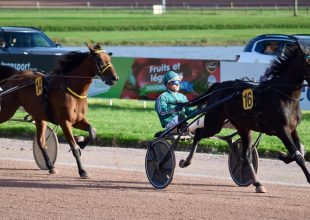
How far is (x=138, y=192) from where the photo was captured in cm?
1125

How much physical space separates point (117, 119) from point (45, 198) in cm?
828

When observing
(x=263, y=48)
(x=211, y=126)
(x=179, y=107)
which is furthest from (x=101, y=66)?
(x=263, y=48)

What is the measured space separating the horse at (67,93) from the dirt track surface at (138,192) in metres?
0.50

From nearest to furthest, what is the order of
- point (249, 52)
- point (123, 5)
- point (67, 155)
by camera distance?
point (67, 155) → point (249, 52) → point (123, 5)

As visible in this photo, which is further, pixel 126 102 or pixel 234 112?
pixel 126 102

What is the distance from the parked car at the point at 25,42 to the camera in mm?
28141

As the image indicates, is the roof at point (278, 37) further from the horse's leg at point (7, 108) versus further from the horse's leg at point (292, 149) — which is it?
the horse's leg at point (292, 149)

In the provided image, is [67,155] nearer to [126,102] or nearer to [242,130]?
[242,130]

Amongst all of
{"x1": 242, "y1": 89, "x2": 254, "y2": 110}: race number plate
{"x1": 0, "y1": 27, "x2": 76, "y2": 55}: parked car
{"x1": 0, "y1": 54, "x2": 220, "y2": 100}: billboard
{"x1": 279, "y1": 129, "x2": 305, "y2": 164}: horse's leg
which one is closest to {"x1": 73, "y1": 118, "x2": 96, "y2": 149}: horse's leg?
{"x1": 242, "y1": 89, "x2": 254, "y2": 110}: race number plate

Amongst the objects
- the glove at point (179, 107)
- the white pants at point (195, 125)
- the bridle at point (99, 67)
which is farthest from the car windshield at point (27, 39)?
the glove at point (179, 107)

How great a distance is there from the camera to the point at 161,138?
1176 centimetres

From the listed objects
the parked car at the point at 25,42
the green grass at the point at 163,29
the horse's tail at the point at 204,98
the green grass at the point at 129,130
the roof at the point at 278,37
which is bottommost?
the green grass at the point at 163,29

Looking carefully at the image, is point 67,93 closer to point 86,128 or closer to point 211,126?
point 86,128

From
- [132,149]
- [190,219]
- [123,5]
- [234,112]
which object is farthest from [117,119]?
[123,5]
